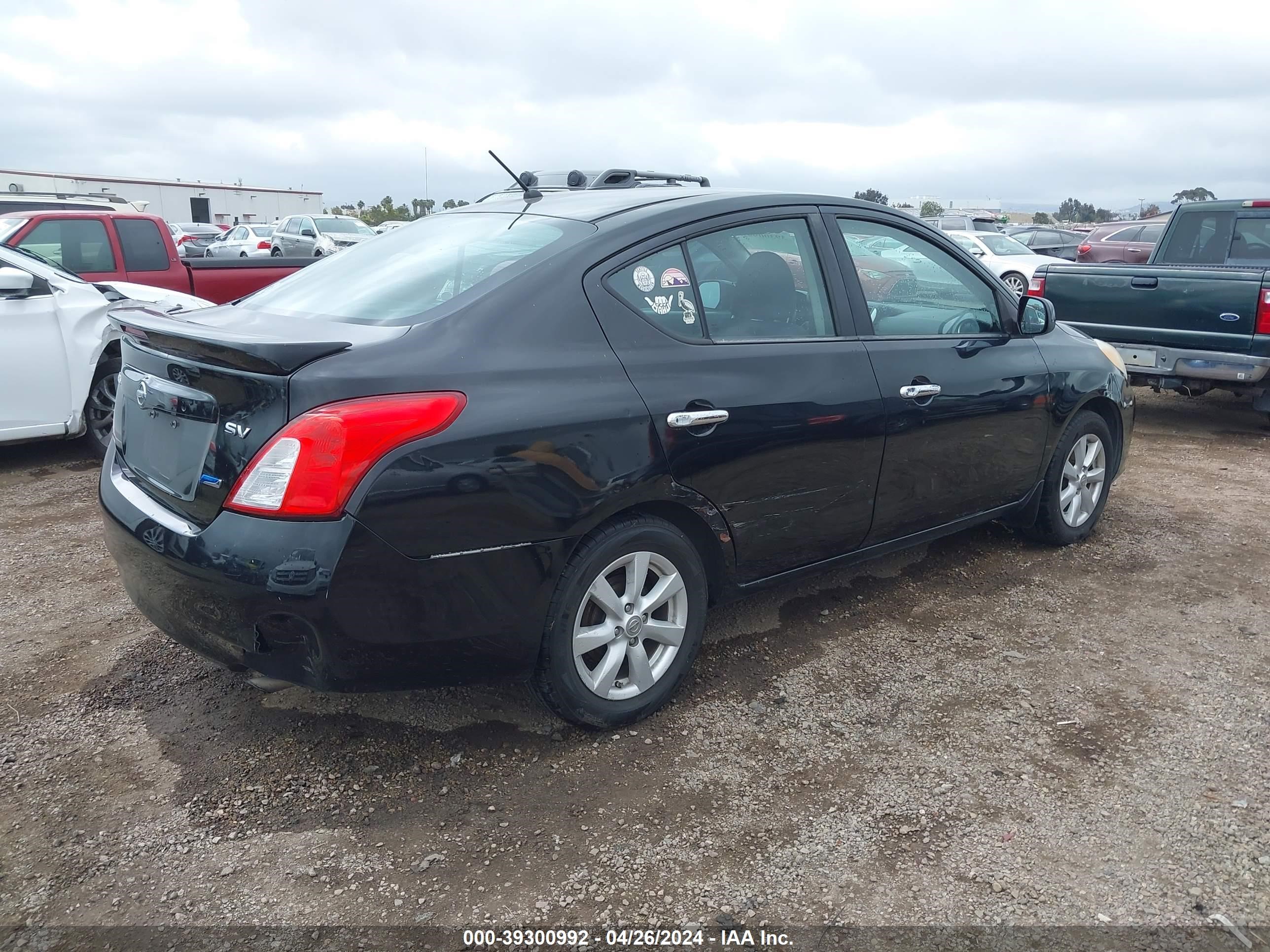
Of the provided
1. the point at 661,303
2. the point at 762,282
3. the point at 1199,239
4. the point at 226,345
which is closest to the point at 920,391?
the point at 762,282

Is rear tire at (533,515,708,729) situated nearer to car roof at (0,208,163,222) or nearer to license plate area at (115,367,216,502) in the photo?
license plate area at (115,367,216,502)

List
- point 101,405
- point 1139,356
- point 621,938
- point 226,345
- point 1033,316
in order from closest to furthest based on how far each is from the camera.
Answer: point 621,938
point 226,345
point 1033,316
point 101,405
point 1139,356

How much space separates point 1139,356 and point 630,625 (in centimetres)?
599

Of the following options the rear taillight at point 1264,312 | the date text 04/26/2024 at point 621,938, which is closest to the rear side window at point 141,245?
the date text 04/26/2024 at point 621,938

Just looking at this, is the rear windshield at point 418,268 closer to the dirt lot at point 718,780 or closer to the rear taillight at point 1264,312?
the dirt lot at point 718,780

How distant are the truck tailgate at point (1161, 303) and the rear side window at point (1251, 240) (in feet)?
4.09

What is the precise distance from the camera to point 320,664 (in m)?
2.69

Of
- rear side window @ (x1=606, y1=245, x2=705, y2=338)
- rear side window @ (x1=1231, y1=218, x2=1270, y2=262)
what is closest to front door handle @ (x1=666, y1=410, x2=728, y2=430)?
rear side window @ (x1=606, y1=245, x2=705, y2=338)

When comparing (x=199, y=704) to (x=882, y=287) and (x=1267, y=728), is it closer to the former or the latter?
(x=882, y=287)

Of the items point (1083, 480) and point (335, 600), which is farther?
point (1083, 480)

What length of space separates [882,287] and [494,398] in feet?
6.09

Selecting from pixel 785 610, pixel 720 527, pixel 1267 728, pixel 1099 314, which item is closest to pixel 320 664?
pixel 720 527

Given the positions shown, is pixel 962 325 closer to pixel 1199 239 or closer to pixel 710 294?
pixel 710 294

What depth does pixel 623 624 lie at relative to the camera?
3.15m
